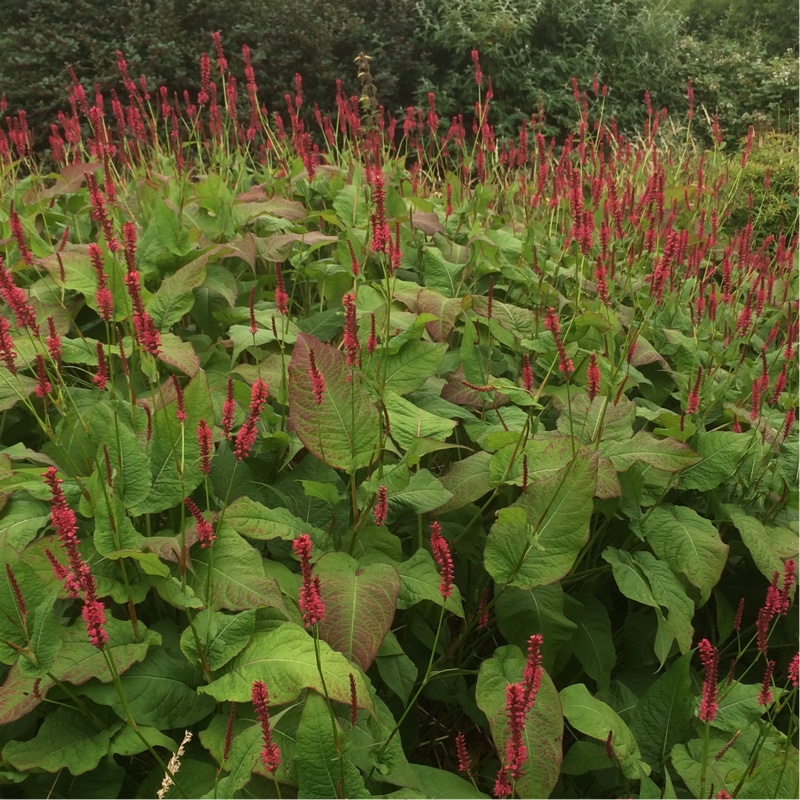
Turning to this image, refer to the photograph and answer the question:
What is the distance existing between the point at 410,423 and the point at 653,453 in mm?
557

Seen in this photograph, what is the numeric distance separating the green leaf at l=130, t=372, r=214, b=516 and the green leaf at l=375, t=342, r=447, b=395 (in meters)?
0.46

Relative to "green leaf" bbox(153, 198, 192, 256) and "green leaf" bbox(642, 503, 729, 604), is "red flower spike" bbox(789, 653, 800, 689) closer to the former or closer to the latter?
"green leaf" bbox(642, 503, 729, 604)

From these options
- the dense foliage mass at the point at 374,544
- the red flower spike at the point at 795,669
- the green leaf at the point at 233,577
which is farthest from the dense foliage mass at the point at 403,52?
the green leaf at the point at 233,577

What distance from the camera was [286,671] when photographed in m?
1.30

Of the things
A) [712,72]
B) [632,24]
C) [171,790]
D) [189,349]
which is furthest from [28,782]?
[712,72]

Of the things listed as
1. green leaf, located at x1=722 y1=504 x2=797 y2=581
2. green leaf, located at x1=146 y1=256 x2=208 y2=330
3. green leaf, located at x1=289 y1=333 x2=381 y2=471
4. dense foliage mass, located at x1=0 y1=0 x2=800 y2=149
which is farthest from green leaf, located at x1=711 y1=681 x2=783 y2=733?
dense foliage mass, located at x1=0 y1=0 x2=800 y2=149

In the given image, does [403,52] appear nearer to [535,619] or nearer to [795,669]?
[535,619]

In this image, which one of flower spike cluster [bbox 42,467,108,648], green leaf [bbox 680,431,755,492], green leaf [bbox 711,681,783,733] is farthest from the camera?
green leaf [bbox 680,431,755,492]

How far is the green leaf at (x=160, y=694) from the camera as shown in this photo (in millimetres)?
1333

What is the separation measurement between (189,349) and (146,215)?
1.11 m

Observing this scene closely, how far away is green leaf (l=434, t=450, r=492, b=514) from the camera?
1703mm

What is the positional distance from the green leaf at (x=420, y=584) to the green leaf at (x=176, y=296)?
979 mm

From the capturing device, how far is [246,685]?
131 centimetres

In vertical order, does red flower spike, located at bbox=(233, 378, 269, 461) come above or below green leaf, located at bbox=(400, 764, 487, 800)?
above
